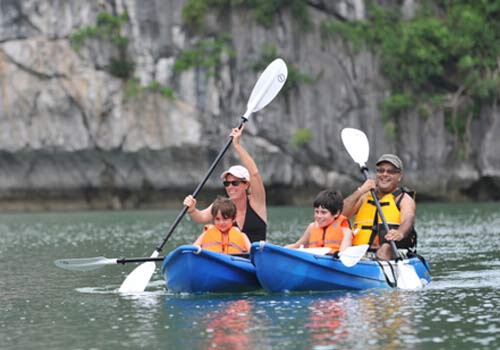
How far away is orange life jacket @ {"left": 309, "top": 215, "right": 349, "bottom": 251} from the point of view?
43.0ft

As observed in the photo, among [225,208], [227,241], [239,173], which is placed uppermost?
[239,173]

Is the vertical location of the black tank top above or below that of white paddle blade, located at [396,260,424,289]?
above

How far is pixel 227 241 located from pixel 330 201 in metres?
1.35

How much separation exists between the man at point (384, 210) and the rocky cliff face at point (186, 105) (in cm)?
2835

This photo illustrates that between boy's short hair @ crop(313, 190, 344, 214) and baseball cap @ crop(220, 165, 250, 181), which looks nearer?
boy's short hair @ crop(313, 190, 344, 214)

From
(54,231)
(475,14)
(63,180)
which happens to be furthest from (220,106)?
(54,231)

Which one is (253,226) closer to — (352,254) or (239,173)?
(239,173)

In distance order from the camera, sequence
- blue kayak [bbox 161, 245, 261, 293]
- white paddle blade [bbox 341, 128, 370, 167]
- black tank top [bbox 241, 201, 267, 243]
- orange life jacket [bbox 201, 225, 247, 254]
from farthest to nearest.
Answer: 1. white paddle blade [bbox 341, 128, 370, 167]
2. black tank top [bbox 241, 201, 267, 243]
3. orange life jacket [bbox 201, 225, 247, 254]
4. blue kayak [bbox 161, 245, 261, 293]

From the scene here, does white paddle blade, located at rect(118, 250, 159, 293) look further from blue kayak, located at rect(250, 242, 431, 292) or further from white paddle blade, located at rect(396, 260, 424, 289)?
white paddle blade, located at rect(396, 260, 424, 289)

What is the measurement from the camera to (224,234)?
13.0 metres

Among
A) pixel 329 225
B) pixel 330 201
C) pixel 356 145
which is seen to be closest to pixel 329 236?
pixel 329 225

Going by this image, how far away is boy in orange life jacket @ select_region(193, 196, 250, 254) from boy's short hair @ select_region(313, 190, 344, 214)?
101 centimetres

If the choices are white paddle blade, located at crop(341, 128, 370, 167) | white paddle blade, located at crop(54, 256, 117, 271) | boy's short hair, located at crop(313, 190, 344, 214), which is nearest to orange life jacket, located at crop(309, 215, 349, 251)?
boy's short hair, located at crop(313, 190, 344, 214)

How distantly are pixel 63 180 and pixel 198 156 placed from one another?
5.71 meters
